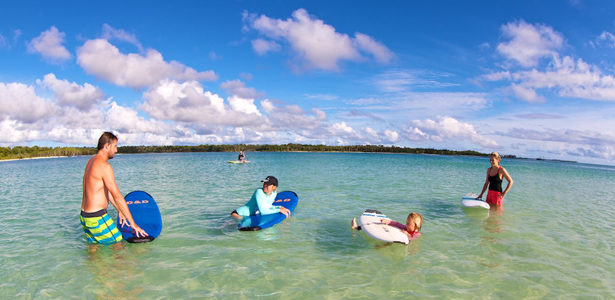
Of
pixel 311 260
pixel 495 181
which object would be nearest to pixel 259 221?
pixel 311 260

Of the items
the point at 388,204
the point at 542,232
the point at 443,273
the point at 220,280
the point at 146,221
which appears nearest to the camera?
the point at 220,280

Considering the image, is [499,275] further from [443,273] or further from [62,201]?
[62,201]

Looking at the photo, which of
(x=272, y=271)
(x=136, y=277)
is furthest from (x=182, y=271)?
(x=272, y=271)

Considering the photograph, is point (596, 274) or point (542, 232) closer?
point (596, 274)

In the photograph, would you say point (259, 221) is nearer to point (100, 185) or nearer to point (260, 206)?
point (260, 206)

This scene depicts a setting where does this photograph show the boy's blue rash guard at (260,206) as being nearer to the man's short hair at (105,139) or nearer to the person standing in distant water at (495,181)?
the man's short hair at (105,139)

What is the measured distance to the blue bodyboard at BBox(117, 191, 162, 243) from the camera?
7.26m

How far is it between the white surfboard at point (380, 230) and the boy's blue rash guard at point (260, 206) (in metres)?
2.84

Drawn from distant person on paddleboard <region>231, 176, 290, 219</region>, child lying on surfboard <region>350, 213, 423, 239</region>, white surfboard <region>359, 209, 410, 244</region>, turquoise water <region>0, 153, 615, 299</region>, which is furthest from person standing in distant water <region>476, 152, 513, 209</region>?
distant person on paddleboard <region>231, 176, 290, 219</region>

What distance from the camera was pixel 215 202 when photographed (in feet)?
43.2

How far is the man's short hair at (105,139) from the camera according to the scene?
6328 millimetres

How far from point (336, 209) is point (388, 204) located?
2637 mm

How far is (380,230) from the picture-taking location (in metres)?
7.44

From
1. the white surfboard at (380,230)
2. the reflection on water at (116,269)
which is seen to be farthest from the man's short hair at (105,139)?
the white surfboard at (380,230)
